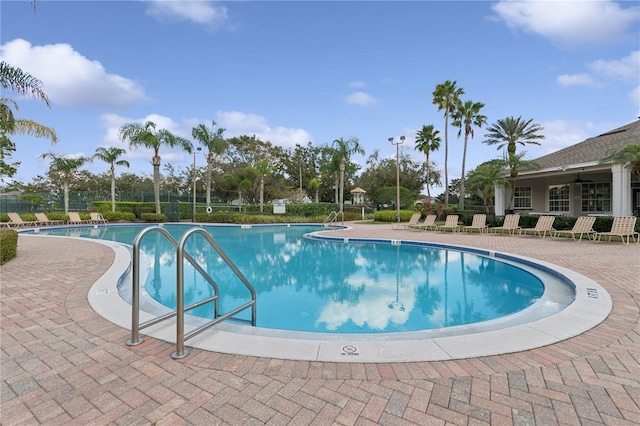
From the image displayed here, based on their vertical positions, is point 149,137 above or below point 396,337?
above

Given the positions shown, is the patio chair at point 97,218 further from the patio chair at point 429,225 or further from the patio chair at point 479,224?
the patio chair at point 479,224

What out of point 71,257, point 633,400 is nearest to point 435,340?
point 633,400

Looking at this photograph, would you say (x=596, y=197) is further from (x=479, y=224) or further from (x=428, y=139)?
(x=428, y=139)

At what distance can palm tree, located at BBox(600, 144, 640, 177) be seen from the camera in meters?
11.8

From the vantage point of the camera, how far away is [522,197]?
66.4 ft

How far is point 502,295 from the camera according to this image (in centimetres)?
604

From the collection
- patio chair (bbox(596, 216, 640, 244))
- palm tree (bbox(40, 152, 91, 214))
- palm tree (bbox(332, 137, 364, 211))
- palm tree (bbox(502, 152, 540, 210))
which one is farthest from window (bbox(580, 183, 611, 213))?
palm tree (bbox(40, 152, 91, 214))

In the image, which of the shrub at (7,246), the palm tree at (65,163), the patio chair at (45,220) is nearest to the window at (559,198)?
the shrub at (7,246)

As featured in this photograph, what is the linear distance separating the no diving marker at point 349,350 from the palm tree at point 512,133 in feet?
76.6

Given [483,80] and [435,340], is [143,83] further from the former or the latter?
[435,340]

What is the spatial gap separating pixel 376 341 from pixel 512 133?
2341 centimetres

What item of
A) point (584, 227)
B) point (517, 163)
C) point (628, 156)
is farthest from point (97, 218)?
point (628, 156)

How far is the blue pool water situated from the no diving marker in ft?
5.25

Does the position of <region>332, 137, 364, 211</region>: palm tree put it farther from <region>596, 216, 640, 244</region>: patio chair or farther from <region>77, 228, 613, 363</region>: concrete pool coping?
<region>77, 228, 613, 363</region>: concrete pool coping
